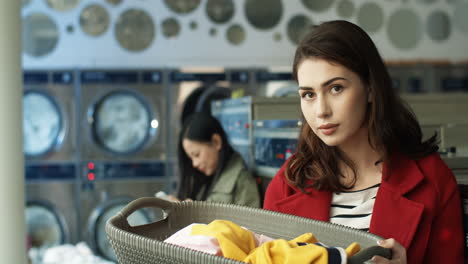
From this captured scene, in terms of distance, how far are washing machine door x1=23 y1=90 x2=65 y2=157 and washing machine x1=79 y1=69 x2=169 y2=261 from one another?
260 millimetres

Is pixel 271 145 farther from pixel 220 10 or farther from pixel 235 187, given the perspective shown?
pixel 220 10

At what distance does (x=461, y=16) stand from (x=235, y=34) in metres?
3.00

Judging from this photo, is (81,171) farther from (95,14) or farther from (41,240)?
(95,14)

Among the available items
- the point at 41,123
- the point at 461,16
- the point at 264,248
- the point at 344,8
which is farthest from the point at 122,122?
the point at 264,248

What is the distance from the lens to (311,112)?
1.38 metres

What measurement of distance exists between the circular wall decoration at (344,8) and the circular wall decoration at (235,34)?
4.12 feet

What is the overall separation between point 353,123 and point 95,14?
4.82 metres

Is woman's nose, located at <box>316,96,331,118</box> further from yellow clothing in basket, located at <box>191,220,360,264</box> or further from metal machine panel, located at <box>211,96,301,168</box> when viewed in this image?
metal machine panel, located at <box>211,96,301,168</box>

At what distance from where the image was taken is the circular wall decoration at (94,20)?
567 centimetres

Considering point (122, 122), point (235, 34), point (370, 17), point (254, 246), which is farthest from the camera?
point (370, 17)

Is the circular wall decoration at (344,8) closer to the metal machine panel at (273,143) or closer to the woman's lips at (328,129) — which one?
the metal machine panel at (273,143)

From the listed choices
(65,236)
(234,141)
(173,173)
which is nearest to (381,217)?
(234,141)

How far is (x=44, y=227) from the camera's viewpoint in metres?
5.41

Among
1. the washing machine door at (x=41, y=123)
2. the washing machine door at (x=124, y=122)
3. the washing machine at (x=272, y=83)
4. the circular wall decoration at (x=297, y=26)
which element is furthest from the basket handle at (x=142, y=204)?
the circular wall decoration at (x=297, y=26)
